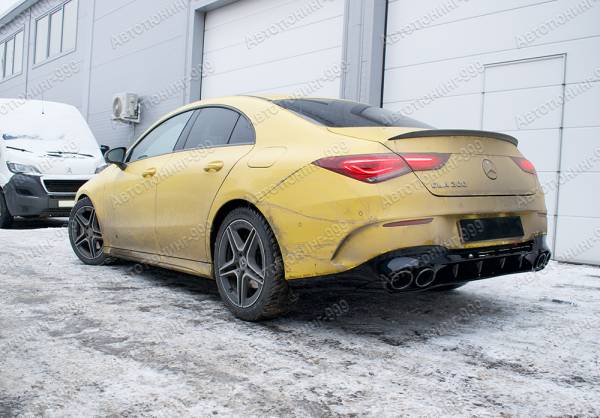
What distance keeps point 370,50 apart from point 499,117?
2.13 meters

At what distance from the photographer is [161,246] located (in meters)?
3.85

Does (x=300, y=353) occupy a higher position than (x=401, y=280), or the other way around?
(x=401, y=280)

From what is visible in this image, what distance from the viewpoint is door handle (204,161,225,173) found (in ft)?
10.8

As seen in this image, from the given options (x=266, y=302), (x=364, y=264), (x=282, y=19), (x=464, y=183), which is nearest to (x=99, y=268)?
(x=266, y=302)

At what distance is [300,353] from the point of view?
254cm

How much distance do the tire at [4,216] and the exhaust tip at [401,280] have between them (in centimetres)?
674

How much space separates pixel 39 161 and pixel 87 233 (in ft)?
10.3

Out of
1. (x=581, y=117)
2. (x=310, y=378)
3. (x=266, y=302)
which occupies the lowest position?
(x=310, y=378)

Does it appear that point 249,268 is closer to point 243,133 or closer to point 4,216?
point 243,133

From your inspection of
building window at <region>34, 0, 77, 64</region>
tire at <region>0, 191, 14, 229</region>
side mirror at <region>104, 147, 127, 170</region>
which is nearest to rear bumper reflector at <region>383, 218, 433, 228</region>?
side mirror at <region>104, 147, 127, 170</region>

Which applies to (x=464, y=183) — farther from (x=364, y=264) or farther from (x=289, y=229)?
(x=289, y=229)

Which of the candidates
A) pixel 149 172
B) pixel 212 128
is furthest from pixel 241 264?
pixel 149 172

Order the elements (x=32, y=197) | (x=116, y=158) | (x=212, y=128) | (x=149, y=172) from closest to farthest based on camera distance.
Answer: (x=212, y=128) → (x=149, y=172) → (x=116, y=158) → (x=32, y=197)

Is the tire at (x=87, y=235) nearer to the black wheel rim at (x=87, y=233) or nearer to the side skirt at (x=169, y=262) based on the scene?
the black wheel rim at (x=87, y=233)
